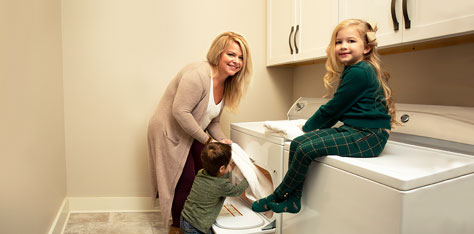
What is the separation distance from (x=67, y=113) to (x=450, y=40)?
2.24 meters

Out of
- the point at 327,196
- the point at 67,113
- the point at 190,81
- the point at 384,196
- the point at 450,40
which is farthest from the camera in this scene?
the point at 67,113

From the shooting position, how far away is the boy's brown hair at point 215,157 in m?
1.54

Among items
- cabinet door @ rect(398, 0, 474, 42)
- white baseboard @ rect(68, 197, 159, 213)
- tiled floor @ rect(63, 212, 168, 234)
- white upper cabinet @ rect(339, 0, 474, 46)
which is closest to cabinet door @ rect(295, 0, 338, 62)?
white upper cabinet @ rect(339, 0, 474, 46)

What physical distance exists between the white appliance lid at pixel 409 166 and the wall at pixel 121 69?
5.12ft

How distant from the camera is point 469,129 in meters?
1.15

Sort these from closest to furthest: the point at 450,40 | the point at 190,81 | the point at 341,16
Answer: the point at 450,40 → the point at 341,16 → the point at 190,81

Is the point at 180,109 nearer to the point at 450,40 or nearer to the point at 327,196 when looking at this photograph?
the point at 327,196

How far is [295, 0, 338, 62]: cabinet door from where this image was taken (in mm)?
1751

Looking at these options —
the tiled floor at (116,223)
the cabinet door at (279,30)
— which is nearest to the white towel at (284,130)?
the cabinet door at (279,30)

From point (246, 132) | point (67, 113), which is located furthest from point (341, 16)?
point (67, 113)

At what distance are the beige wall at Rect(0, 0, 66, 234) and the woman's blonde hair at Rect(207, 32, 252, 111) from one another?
0.89 meters

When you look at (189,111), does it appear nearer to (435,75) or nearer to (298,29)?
(298,29)

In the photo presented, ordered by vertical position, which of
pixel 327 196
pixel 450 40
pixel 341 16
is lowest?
pixel 327 196

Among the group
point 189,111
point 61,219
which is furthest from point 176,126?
point 61,219
